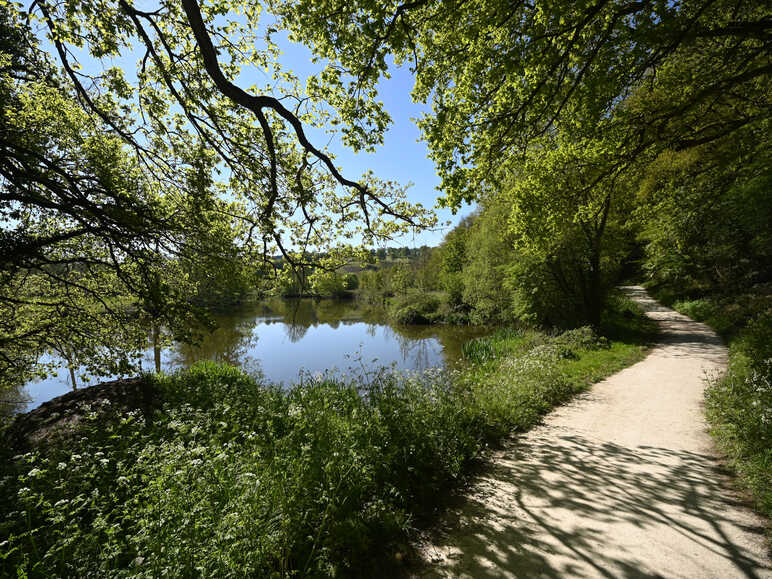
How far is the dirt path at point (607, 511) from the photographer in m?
2.72

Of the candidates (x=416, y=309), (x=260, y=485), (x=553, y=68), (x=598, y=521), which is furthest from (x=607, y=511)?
(x=416, y=309)

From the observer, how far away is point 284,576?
238cm

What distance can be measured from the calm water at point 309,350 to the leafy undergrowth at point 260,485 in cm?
598

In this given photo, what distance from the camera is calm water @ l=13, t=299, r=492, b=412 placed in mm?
→ 14812

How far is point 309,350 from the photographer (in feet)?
66.0

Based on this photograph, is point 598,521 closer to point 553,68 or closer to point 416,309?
point 553,68

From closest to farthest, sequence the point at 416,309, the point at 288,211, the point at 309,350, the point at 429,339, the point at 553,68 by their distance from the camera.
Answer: the point at 553,68 → the point at 288,211 → the point at 309,350 → the point at 429,339 → the point at 416,309

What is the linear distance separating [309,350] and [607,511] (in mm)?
18441

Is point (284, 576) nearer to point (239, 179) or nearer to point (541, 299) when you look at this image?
point (239, 179)

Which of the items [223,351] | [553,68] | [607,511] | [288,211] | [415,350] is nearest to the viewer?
[607,511]

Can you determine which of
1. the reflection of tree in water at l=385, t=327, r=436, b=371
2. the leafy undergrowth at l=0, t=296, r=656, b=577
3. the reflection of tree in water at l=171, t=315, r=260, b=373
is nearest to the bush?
the reflection of tree in water at l=385, t=327, r=436, b=371

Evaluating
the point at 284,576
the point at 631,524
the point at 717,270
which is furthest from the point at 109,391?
the point at 717,270

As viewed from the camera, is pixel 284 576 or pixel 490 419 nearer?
pixel 284 576

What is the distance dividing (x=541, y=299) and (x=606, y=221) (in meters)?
4.40
